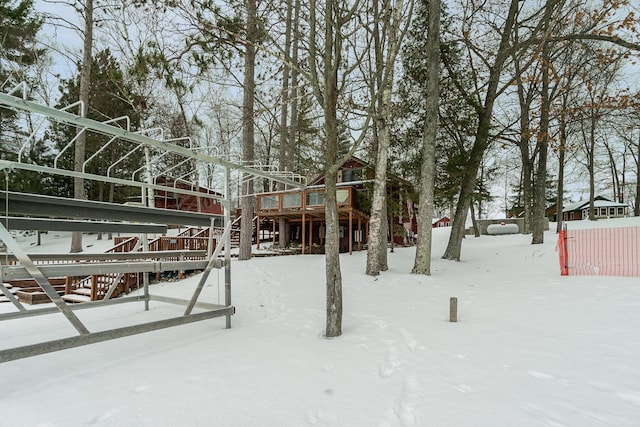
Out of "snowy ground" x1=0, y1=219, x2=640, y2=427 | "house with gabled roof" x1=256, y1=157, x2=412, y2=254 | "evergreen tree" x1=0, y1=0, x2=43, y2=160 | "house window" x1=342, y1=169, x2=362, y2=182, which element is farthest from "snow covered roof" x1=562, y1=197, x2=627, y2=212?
"evergreen tree" x1=0, y1=0, x2=43, y2=160

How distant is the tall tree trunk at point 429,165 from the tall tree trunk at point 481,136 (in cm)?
248

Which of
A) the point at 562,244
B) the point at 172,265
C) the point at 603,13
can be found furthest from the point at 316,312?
the point at 603,13

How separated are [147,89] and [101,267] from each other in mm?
14190

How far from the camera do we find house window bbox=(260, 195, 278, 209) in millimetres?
15953

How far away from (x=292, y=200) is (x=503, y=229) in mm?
16513

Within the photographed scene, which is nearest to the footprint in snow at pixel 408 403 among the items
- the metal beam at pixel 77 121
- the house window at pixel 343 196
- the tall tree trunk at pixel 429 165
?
the metal beam at pixel 77 121

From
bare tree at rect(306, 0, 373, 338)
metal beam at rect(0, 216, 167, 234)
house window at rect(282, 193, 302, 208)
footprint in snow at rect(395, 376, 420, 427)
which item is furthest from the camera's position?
house window at rect(282, 193, 302, 208)

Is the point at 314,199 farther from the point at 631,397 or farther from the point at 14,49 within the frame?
the point at 14,49

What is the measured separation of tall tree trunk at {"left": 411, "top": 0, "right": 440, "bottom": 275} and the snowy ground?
312 cm

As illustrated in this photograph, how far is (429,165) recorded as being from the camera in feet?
29.5

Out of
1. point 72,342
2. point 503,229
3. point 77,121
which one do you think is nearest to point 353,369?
point 72,342

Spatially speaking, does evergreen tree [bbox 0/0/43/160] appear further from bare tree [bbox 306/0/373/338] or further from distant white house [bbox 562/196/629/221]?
distant white house [bbox 562/196/629/221]

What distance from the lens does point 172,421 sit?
211 cm

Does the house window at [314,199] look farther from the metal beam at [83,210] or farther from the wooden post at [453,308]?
the wooden post at [453,308]
